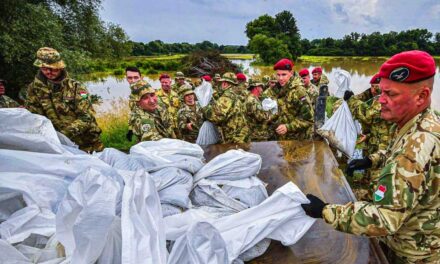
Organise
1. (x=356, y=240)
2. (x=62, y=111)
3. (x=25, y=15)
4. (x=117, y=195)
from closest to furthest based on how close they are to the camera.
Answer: (x=117, y=195) < (x=356, y=240) < (x=62, y=111) < (x=25, y=15)

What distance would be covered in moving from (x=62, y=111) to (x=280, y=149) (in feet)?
9.67

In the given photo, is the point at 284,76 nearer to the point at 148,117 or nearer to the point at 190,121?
the point at 190,121

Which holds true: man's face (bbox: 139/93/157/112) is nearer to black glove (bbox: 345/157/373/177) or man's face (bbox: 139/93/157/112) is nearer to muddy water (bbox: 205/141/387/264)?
muddy water (bbox: 205/141/387/264)

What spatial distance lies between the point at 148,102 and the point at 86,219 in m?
2.10

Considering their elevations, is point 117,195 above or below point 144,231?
above

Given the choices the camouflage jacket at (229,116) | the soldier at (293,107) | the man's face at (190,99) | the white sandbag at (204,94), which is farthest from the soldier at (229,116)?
the man's face at (190,99)

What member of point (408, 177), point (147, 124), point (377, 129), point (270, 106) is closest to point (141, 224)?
point (408, 177)

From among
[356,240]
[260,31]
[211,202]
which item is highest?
[260,31]

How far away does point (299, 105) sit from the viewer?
470 centimetres

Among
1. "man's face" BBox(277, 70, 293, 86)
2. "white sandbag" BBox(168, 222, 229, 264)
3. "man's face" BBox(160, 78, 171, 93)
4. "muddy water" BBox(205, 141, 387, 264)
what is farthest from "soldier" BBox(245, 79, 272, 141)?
"white sandbag" BBox(168, 222, 229, 264)

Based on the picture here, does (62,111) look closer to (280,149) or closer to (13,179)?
(13,179)

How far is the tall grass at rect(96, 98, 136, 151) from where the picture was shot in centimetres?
729

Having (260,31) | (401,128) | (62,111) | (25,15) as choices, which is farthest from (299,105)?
(260,31)

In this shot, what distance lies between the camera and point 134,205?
1.46 m
